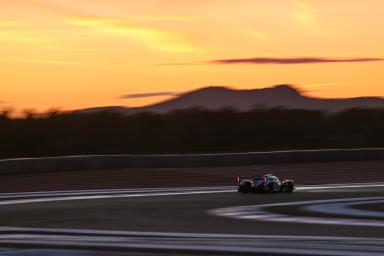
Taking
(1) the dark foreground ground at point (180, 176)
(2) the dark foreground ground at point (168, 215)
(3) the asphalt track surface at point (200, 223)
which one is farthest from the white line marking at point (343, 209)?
(1) the dark foreground ground at point (180, 176)

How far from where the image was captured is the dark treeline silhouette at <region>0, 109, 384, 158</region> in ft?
259

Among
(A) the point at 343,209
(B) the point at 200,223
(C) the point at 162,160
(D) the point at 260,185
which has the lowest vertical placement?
(A) the point at 343,209

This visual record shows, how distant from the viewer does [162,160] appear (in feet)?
154

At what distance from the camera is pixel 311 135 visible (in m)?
91.9

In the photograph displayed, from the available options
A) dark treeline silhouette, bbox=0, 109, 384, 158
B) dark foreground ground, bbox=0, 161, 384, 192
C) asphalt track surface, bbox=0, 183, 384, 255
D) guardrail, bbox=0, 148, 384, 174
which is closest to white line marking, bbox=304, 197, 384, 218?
asphalt track surface, bbox=0, 183, 384, 255

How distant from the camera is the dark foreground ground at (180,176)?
3938 cm

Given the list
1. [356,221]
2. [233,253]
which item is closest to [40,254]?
[233,253]

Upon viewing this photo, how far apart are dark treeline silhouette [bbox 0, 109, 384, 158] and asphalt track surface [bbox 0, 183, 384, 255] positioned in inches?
1894

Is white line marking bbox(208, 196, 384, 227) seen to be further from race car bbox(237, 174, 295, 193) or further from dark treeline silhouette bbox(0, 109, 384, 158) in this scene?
dark treeline silhouette bbox(0, 109, 384, 158)

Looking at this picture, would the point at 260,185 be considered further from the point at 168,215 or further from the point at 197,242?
the point at 197,242

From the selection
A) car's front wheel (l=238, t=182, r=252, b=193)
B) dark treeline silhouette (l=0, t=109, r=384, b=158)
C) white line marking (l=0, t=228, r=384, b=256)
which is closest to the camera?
white line marking (l=0, t=228, r=384, b=256)

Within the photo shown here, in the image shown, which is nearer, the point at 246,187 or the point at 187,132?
the point at 246,187

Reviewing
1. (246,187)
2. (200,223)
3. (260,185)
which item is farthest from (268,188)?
(200,223)

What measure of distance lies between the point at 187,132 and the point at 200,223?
68.5 meters
